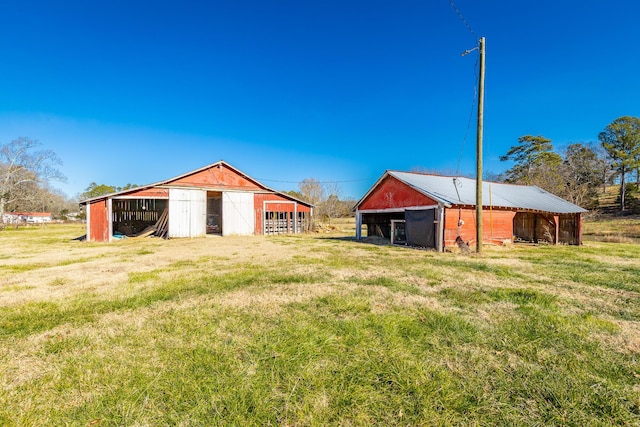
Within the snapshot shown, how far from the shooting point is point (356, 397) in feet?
8.57

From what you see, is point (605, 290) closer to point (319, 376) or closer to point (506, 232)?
point (319, 376)

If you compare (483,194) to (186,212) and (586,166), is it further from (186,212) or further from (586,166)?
(586,166)

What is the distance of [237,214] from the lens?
932 inches

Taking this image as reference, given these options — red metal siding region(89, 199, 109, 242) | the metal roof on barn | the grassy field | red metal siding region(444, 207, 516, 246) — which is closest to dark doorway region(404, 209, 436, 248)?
red metal siding region(444, 207, 516, 246)

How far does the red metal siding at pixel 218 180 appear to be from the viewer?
22.3 m

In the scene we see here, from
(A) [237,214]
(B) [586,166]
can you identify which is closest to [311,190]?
(A) [237,214]

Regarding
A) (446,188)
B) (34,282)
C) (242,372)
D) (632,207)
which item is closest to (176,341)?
(242,372)

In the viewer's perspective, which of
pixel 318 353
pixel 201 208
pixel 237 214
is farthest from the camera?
pixel 237 214

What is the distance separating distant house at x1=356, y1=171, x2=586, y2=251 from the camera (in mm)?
14438

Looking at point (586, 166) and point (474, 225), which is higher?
point (586, 166)

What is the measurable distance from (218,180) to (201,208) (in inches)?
105

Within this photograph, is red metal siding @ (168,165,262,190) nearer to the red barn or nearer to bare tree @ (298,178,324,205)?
the red barn

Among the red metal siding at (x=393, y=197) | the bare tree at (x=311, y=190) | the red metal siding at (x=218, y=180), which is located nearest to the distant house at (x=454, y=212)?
the red metal siding at (x=393, y=197)

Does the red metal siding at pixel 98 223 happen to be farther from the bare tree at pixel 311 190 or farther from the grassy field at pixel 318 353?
the bare tree at pixel 311 190
